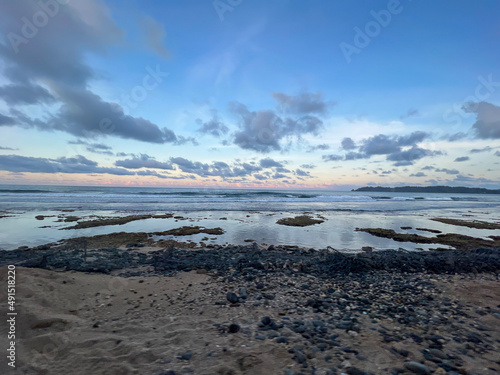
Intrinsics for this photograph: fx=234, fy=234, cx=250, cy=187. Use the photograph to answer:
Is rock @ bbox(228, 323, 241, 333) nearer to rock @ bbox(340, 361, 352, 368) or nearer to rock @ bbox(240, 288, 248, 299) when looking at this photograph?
rock @ bbox(240, 288, 248, 299)

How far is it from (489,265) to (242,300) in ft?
32.7

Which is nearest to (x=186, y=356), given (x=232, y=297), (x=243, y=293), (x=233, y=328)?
(x=233, y=328)

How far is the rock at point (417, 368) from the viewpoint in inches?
137

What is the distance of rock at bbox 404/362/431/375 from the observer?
11.4 ft

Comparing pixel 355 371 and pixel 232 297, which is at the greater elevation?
pixel 355 371

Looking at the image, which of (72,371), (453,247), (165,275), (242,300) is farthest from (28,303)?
(453,247)

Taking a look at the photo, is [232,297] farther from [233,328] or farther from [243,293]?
[233,328]

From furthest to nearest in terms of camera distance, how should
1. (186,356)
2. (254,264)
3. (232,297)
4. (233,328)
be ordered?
(254,264), (232,297), (233,328), (186,356)

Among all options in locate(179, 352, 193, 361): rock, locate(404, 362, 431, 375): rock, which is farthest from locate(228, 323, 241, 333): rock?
locate(404, 362, 431, 375): rock

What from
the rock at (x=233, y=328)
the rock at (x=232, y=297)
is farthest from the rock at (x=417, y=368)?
the rock at (x=232, y=297)

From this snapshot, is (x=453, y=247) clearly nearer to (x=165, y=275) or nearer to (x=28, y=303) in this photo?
(x=165, y=275)

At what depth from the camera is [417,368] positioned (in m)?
3.52

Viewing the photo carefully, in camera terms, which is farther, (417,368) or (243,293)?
(243,293)

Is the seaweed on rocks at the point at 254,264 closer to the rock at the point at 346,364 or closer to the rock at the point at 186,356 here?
the rock at the point at 186,356
